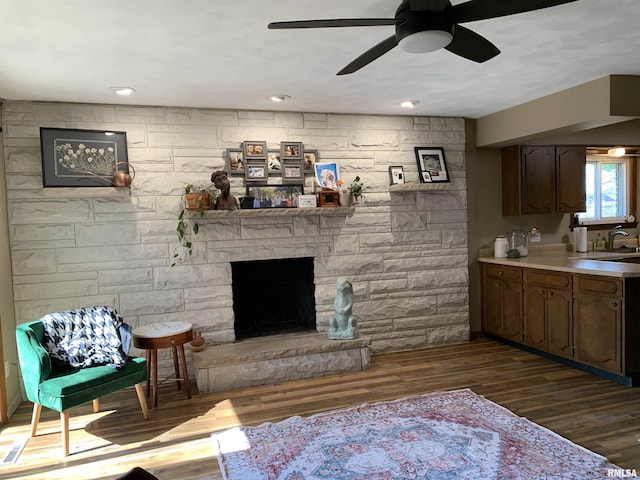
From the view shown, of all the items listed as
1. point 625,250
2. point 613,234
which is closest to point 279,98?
point 613,234

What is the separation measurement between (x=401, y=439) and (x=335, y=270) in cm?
196

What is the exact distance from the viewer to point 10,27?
2270 mm

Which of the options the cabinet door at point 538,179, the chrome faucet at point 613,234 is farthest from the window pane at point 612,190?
the cabinet door at point 538,179

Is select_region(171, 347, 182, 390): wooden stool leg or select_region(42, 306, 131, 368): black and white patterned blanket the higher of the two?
select_region(42, 306, 131, 368): black and white patterned blanket

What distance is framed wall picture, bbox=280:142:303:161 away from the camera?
13.9 ft

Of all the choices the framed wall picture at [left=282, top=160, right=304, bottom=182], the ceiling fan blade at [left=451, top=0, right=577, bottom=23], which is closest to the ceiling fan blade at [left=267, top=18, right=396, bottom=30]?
the ceiling fan blade at [left=451, top=0, right=577, bottom=23]

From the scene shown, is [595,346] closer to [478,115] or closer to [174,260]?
[478,115]

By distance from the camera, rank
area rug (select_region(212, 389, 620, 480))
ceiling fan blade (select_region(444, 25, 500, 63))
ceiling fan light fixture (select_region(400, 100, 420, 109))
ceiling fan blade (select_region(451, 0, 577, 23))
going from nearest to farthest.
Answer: ceiling fan blade (select_region(451, 0, 577, 23))
ceiling fan blade (select_region(444, 25, 500, 63))
area rug (select_region(212, 389, 620, 480))
ceiling fan light fixture (select_region(400, 100, 420, 109))

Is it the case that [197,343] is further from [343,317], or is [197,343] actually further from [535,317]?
[535,317]

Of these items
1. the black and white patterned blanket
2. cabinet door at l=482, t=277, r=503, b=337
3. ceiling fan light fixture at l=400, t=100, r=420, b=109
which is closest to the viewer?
the black and white patterned blanket

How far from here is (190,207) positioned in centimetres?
381

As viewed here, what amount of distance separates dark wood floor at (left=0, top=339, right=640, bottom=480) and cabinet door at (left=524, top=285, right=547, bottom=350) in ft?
0.55

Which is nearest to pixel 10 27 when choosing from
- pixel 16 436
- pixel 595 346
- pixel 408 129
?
pixel 16 436

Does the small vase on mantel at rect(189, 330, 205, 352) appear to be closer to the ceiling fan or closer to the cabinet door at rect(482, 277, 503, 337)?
the ceiling fan
